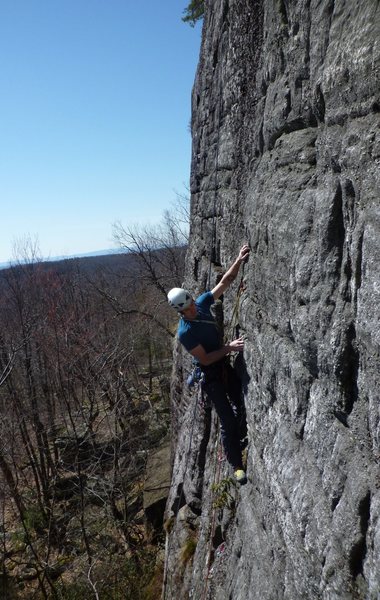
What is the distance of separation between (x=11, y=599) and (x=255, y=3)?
13611 millimetres

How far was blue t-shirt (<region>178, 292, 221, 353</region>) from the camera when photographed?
204 inches

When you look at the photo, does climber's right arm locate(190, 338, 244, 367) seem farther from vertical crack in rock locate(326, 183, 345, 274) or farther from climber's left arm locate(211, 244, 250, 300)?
vertical crack in rock locate(326, 183, 345, 274)

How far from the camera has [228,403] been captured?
5.36m

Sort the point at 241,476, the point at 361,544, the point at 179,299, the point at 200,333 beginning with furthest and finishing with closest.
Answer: the point at 200,333
the point at 179,299
the point at 241,476
the point at 361,544

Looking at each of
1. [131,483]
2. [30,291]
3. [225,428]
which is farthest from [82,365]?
[225,428]

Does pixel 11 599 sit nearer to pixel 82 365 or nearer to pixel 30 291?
pixel 82 365

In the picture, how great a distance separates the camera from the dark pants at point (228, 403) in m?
5.20

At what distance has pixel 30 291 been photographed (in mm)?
25016

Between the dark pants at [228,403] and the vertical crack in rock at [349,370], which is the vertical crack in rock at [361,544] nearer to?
the vertical crack in rock at [349,370]

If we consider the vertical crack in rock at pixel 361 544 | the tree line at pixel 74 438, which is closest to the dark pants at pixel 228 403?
the vertical crack in rock at pixel 361 544

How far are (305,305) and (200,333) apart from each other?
238 cm

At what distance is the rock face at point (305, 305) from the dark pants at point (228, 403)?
1.09 feet

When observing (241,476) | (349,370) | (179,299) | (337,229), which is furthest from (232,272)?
(349,370)

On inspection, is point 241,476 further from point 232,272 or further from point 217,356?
point 232,272
